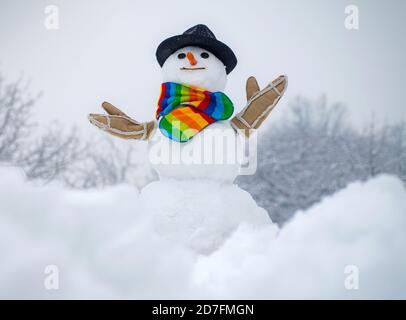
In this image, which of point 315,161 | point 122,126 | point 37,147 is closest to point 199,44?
point 122,126

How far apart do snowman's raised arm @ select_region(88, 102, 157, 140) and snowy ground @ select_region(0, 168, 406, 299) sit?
1379 mm

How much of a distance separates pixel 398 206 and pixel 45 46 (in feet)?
18.5

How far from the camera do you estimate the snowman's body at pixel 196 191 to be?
2.75 meters

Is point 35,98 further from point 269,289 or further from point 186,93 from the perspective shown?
point 269,289

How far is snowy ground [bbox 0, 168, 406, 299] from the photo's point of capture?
1.52 metres

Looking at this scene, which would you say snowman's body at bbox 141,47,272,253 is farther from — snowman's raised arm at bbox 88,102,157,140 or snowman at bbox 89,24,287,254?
snowman's raised arm at bbox 88,102,157,140

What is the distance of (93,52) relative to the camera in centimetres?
659

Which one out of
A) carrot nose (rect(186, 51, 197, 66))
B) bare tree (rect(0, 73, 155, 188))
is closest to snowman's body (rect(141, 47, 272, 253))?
carrot nose (rect(186, 51, 197, 66))

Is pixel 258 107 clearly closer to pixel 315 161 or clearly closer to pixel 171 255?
pixel 171 255

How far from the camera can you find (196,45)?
3127 mm

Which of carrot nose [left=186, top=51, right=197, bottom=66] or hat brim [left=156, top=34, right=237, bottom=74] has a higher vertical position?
hat brim [left=156, top=34, right=237, bottom=74]

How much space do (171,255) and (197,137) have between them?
1256 mm

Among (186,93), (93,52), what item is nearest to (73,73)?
(93,52)

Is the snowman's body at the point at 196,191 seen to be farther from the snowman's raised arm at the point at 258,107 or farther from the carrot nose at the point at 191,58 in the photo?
the snowman's raised arm at the point at 258,107
